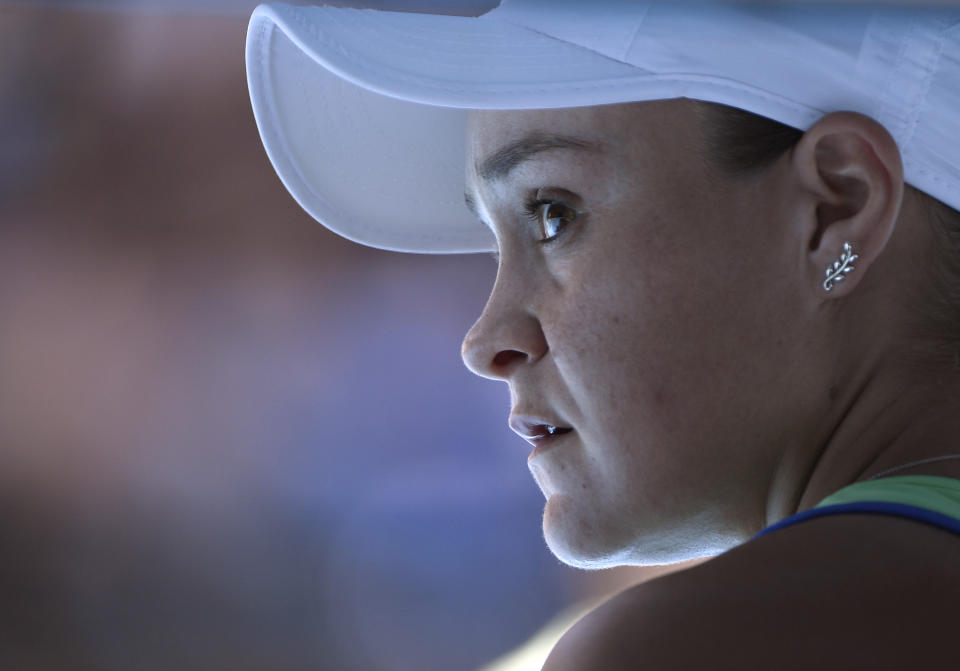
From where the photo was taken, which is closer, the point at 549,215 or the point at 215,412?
the point at 549,215

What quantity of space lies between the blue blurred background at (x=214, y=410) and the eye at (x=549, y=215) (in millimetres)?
2144

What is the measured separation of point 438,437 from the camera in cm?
287

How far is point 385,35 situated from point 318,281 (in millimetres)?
2359

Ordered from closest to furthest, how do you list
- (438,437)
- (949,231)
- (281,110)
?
(949,231), (281,110), (438,437)

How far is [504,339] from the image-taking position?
594 millimetres

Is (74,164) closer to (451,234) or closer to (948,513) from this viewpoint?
(451,234)

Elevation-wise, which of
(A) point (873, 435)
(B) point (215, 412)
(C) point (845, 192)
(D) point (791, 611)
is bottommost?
(D) point (791, 611)

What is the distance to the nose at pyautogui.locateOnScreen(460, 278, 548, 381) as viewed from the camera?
59cm

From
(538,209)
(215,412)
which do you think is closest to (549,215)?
(538,209)

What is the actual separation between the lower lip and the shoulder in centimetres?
20

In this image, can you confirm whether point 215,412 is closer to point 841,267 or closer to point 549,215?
point 549,215

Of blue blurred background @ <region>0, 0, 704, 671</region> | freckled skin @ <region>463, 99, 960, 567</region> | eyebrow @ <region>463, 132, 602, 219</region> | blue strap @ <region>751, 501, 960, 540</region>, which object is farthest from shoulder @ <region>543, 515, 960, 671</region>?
blue blurred background @ <region>0, 0, 704, 671</region>

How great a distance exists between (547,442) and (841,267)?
0.63 ft

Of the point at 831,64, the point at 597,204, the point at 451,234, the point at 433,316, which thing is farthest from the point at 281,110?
the point at 433,316
